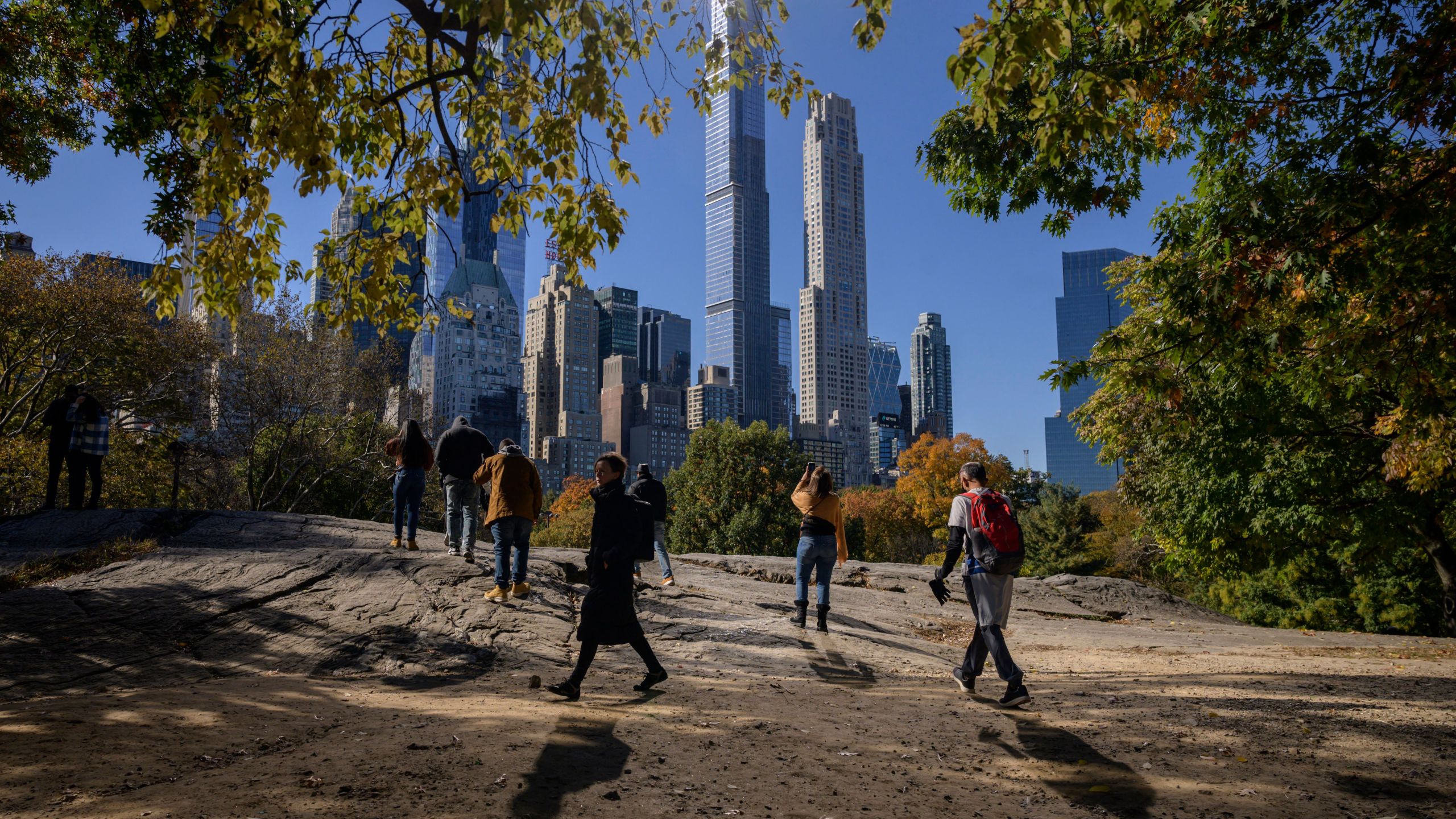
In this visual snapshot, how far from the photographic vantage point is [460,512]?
11.4 m

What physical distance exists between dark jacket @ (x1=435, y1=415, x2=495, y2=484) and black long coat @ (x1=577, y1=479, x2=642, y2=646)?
4617 millimetres

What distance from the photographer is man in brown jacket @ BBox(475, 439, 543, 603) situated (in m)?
9.10

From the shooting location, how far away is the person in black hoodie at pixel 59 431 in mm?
11867

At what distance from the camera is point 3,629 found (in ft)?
24.3

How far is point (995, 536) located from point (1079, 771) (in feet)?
6.44

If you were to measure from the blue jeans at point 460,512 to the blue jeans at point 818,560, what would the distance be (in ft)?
14.6

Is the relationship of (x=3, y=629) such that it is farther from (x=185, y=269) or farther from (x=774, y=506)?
(x=774, y=506)

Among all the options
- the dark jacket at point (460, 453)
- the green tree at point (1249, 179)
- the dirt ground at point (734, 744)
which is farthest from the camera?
the dark jacket at point (460, 453)

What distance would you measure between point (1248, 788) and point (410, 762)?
473 cm

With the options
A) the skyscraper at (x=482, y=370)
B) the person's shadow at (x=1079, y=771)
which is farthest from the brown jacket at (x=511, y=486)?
the skyscraper at (x=482, y=370)

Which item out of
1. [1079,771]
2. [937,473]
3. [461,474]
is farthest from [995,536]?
[937,473]

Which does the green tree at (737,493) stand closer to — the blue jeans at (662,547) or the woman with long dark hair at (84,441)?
the blue jeans at (662,547)

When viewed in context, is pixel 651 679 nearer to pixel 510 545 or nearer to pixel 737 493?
pixel 510 545

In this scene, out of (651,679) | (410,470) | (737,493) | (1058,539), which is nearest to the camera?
(651,679)
